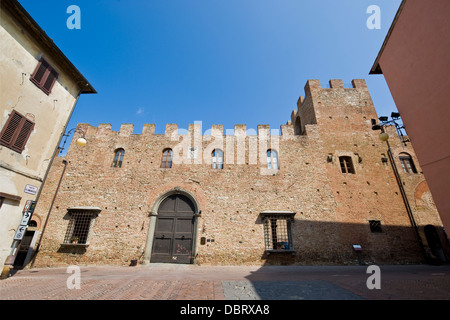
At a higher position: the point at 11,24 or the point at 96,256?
the point at 11,24

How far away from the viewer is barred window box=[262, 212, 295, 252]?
1082 centimetres

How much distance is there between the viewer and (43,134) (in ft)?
26.3

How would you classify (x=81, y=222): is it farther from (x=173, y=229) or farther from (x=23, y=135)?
(x=23, y=135)

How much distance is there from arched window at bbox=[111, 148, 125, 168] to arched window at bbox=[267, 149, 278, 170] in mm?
9860

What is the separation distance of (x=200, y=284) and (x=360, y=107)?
15923 mm

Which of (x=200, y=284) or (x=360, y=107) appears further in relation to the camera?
(x=360, y=107)

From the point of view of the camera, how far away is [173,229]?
11055 mm

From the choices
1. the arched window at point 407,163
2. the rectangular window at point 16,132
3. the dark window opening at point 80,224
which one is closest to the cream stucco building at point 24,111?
the rectangular window at point 16,132

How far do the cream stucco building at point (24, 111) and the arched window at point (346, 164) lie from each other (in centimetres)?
1614

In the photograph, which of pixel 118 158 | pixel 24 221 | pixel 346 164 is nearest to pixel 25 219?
pixel 24 221

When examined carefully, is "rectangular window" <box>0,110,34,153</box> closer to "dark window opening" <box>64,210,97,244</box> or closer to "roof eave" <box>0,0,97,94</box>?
"roof eave" <box>0,0,97,94</box>

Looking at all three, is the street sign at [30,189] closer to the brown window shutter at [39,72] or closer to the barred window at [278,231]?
the brown window shutter at [39,72]
